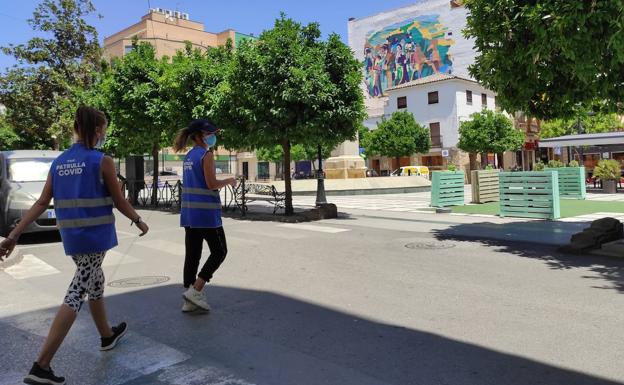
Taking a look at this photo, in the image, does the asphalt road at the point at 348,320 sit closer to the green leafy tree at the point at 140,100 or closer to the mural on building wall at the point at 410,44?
the green leafy tree at the point at 140,100

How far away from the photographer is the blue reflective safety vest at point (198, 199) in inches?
185

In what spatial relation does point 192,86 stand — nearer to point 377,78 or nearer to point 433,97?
point 433,97

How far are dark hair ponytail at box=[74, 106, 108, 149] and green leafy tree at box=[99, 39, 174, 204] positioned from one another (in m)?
13.7

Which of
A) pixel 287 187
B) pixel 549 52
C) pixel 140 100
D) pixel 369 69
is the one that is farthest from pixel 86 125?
pixel 369 69

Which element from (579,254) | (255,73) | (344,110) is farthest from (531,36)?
(255,73)

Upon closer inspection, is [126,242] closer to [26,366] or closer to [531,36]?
[26,366]

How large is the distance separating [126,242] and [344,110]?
6068mm

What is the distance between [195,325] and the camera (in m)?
4.52

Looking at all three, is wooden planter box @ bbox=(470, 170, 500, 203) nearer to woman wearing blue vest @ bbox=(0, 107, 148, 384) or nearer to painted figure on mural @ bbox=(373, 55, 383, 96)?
woman wearing blue vest @ bbox=(0, 107, 148, 384)

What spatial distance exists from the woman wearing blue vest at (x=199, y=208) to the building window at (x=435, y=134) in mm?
50178

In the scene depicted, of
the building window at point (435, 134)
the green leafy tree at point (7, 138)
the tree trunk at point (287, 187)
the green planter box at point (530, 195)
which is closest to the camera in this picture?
the green planter box at point (530, 195)

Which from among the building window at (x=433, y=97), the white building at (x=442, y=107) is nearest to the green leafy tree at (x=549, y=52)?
the white building at (x=442, y=107)

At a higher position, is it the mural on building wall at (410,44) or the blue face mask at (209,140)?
the mural on building wall at (410,44)

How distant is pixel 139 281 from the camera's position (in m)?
6.41
